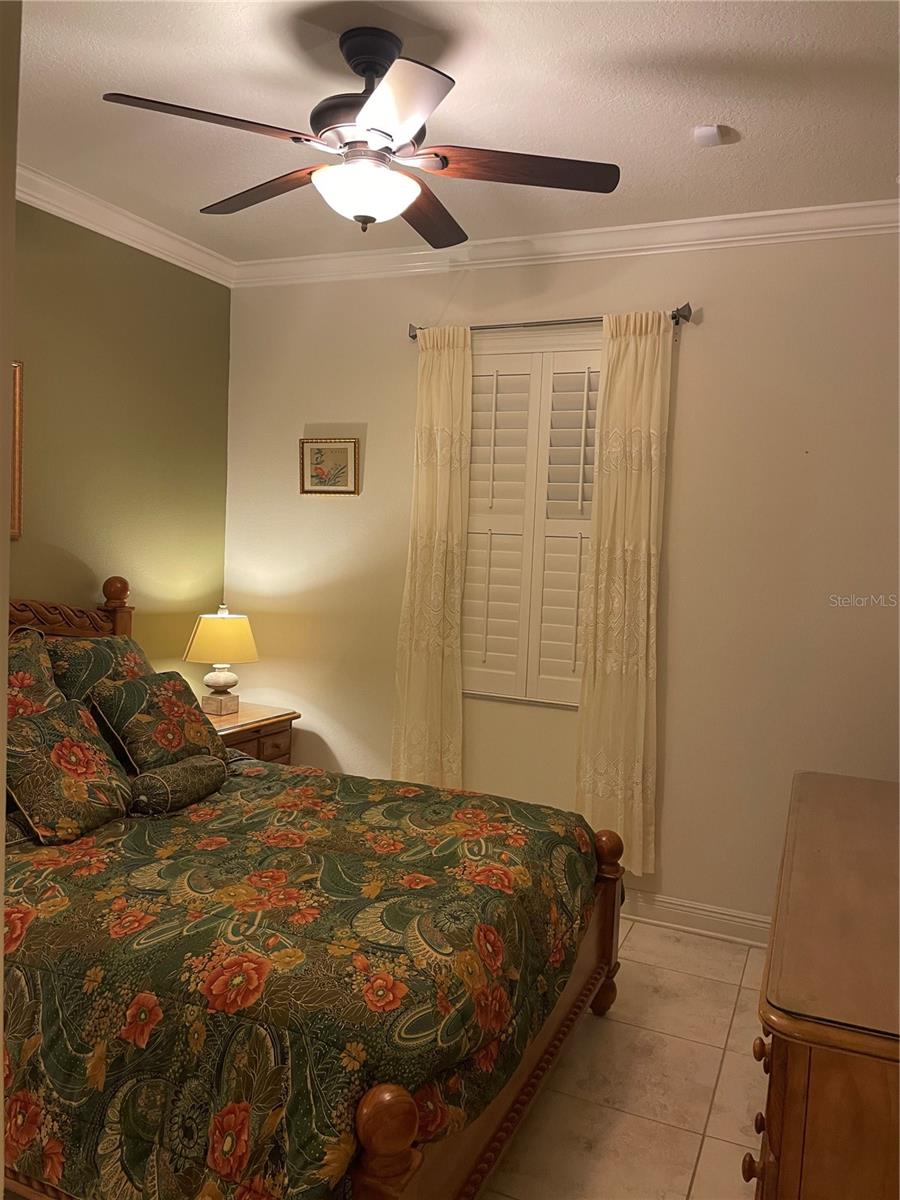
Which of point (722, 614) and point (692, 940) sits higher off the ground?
point (722, 614)

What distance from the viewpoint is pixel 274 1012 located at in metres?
1.74

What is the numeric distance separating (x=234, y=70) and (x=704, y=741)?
2843 mm

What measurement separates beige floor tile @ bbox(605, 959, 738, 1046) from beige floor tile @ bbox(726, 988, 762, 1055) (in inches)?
0.9

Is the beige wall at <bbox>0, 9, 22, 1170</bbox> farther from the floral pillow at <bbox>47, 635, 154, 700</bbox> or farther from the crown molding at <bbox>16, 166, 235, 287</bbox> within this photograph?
the crown molding at <bbox>16, 166, 235, 287</bbox>

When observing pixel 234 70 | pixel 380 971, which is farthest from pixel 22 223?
pixel 380 971

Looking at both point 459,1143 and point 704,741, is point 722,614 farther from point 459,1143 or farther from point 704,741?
point 459,1143

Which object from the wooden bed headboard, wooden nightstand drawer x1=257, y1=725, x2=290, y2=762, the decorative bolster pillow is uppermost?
the wooden bed headboard

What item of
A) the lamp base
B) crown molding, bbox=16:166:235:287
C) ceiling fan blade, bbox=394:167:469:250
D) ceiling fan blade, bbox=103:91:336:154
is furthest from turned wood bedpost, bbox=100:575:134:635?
ceiling fan blade, bbox=103:91:336:154

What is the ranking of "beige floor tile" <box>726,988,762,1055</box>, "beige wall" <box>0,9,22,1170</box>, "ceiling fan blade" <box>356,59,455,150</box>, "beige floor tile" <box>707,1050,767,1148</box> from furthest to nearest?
"beige floor tile" <box>726,988,762,1055</box>, "beige floor tile" <box>707,1050,767,1148</box>, "ceiling fan blade" <box>356,59,455,150</box>, "beige wall" <box>0,9,22,1170</box>

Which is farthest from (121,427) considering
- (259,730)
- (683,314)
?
(683,314)

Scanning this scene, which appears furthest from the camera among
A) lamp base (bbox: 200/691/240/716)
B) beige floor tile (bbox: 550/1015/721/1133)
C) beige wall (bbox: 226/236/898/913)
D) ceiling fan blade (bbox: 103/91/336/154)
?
lamp base (bbox: 200/691/240/716)

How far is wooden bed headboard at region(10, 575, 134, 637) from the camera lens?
3.47 m

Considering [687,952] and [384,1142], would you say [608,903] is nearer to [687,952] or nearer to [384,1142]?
[687,952]

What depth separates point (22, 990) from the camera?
6.39 ft
